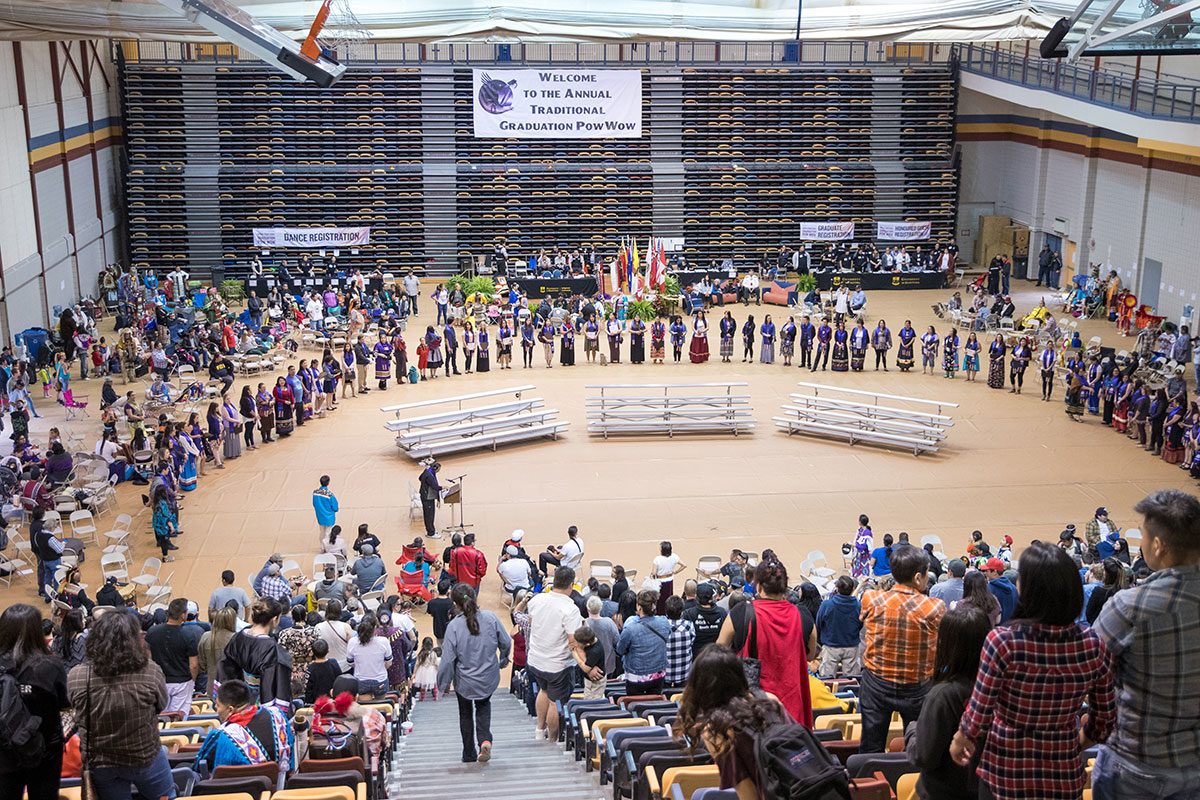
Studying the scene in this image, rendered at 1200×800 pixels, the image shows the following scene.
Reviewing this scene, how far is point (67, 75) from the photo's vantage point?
32812 mm

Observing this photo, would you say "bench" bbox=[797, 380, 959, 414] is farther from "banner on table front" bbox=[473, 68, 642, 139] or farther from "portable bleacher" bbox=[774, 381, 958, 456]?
"banner on table front" bbox=[473, 68, 642, 139]

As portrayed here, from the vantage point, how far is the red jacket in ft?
48.4

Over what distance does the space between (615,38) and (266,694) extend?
1810 centimetres

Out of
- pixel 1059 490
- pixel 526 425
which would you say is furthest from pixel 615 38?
pixel 1059 490

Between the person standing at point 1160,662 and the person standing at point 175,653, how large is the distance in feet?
25.2

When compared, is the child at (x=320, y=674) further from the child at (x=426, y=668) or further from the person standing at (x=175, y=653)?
the child at (x=426, y=668)

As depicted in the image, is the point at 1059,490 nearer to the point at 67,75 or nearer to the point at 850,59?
Answer: the point at 850,59

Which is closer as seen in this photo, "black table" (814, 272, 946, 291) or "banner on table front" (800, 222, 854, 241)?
"black table" (814, 272, 946, 291)

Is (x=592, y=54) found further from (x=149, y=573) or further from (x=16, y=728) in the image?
(x=16, y=728)

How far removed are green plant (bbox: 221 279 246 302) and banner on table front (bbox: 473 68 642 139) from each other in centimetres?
849

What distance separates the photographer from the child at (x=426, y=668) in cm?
1235

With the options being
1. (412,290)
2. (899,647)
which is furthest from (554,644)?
(412,290)

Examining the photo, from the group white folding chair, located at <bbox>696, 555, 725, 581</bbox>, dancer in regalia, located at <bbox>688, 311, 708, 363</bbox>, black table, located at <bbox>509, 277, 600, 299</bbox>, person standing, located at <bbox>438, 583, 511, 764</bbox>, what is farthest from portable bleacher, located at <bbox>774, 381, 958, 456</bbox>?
person standing, located at <bbox>438, 583, 511, 764</bbox>

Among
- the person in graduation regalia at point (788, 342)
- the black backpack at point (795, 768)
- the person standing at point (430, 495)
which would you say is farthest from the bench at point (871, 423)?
the black backpack at point (795, 768)
